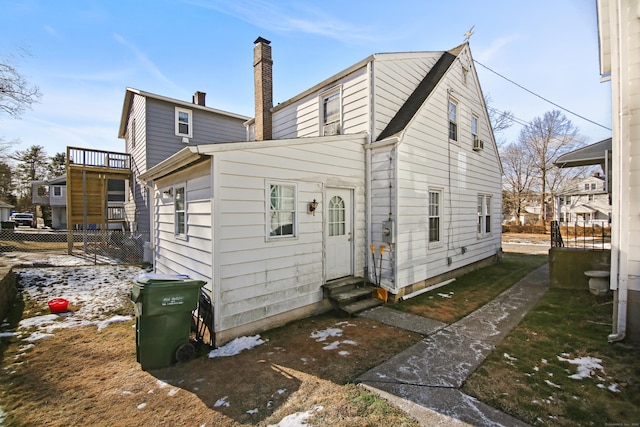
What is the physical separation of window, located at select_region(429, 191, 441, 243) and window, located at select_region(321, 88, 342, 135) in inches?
129

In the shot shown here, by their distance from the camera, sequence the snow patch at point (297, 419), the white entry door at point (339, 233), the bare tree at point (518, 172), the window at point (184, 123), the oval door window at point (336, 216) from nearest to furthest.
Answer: the snow patch at point (297, 419), the white entry door at point (339, 233), the oval door window at point (336, 216), the window at point (184, 123), the bare tree at point (518, 172)

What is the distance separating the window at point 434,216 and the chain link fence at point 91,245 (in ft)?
32.6

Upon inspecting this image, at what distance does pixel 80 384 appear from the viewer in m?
3.45

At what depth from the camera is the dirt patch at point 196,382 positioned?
2.82 m

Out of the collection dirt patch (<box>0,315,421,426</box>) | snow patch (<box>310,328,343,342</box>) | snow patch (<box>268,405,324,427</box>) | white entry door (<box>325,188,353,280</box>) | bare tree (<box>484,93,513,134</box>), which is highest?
bare tree (<box>484,93,513,134</box>)

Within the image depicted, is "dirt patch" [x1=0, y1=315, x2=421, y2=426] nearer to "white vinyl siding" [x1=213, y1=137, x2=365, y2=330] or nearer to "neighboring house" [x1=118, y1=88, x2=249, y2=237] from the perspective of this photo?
"white vinyl siding" [x1=213, y1=137, x2=365, y2=330]

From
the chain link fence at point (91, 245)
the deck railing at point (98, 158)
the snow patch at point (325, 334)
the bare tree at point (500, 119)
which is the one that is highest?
the bare tree at point (500, 119)

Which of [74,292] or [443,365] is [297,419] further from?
[74,292]

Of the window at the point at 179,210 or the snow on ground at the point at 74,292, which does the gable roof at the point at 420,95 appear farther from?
the snow on ground at the point at 74,292

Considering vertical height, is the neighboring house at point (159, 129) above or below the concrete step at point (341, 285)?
above

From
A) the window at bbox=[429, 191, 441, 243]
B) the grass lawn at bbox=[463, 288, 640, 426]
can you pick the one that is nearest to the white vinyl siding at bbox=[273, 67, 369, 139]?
the window at bbox=[429, 191, 441, 243]

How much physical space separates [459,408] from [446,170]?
697cm

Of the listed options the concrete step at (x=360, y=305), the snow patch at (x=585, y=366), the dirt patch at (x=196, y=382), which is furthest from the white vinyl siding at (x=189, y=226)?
the snow patch at (x=585, y=366)

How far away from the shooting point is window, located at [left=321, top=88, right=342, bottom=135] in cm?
786
